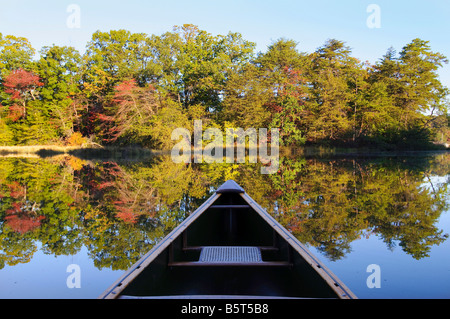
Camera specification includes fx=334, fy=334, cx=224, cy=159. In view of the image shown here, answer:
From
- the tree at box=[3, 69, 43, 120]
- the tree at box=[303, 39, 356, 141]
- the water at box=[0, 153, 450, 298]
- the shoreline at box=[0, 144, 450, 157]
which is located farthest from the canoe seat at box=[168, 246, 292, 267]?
the tree at box=[3, 69, 43, 120]

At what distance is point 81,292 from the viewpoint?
6.51 ft

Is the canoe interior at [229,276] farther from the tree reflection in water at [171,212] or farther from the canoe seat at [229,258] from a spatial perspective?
the tree reflection in water at [171,212]

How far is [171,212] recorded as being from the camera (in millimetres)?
4293

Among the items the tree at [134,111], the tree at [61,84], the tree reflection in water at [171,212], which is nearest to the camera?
the tree reflection in water at [171,212]

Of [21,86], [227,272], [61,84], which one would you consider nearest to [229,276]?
[227,272]

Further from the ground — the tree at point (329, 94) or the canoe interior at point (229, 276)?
the tree at point (329, 94)

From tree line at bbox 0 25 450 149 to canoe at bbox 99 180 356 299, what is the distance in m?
16.7

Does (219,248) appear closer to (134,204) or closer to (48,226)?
(48,226)

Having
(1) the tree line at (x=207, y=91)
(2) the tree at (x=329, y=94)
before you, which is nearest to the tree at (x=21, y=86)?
(1) the tree line at (x=207, y=91)

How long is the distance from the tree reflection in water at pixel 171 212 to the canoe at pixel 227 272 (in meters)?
0.49

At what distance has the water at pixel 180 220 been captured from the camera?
2.19 m

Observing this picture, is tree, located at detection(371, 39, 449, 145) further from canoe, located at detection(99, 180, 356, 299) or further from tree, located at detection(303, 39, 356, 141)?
canoe, located at detection(99, 180, 356, 299)

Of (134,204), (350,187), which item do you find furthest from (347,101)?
(134,204)
